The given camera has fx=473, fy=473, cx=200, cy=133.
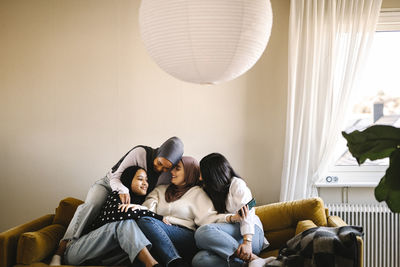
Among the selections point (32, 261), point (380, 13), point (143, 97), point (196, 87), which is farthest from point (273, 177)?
point (32, 261)

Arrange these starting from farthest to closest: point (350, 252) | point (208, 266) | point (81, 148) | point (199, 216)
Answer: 1. point (81, 148)
2. point (199, 216)
3. point (208, 266)
4. point (350, 252)

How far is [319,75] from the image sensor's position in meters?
3.71

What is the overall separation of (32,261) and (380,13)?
125 inches

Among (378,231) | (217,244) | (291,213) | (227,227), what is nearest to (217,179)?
(227,227)

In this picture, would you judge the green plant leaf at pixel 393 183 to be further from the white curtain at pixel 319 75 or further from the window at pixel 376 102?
the window at pixel 376 102

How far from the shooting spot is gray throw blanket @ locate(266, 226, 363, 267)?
248cm

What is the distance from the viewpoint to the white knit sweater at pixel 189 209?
3.09 meters

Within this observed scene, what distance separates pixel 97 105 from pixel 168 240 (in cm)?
A: 157

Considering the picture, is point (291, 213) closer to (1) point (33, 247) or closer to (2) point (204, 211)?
(2) point (204, 211)

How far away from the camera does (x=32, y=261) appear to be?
2.86 meters

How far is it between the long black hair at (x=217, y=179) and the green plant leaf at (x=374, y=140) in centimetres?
208

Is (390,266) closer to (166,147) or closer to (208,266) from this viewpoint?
(208,266)

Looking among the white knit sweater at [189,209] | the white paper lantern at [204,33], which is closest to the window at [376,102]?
the white knit sweater at [189,209]

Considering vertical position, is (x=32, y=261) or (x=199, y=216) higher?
(x=199, y=216)
